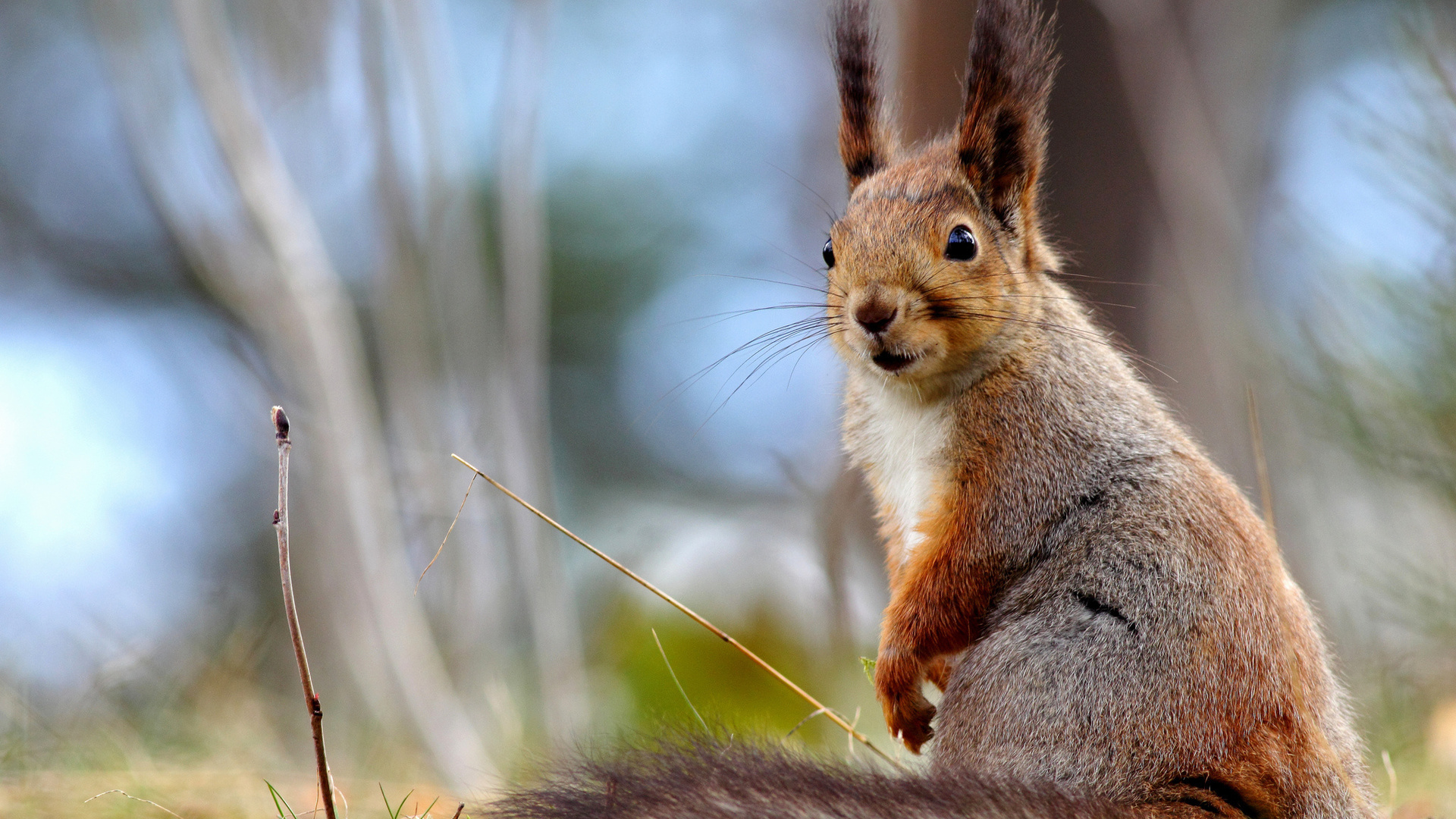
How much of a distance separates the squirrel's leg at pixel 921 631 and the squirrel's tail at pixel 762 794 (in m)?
0.34

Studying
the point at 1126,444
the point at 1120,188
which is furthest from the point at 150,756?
the point at 1120,188

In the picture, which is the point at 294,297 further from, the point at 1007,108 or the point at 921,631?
the point at 921,631

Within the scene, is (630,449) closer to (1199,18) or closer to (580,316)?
(580,316)

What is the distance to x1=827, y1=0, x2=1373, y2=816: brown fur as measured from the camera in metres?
1.59

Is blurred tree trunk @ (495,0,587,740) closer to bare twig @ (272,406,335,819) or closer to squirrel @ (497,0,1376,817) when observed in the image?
squirrel @ (497,0,1376,817)

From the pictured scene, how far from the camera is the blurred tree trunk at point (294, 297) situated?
3812mm

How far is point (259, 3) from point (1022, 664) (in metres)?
3.92

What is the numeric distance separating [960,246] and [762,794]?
0.97 metres

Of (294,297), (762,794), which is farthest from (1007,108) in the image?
(294,297)

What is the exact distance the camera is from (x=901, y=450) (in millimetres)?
2027

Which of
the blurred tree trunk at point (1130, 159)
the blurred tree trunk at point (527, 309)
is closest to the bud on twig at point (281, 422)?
the blurred tree trunk at point (1130, 159)

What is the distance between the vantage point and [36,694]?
9.56ft

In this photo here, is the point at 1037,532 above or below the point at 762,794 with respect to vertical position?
above

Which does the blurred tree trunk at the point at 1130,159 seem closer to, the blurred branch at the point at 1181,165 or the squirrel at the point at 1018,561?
the blurred branch at the point at 1181,165
